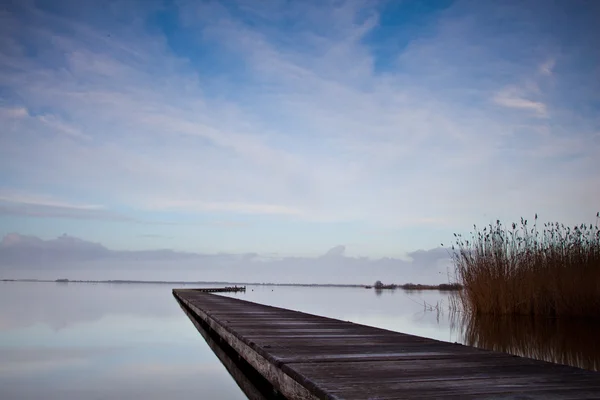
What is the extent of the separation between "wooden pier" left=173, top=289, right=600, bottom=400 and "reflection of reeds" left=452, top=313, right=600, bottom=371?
5.95 feet

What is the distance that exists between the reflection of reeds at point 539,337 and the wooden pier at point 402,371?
181 centimetres

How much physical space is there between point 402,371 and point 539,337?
4413 millimetres

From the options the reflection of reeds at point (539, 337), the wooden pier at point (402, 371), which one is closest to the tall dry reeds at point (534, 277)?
the reflection of reeds at point (539, 337)

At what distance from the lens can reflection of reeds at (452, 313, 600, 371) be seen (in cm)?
450

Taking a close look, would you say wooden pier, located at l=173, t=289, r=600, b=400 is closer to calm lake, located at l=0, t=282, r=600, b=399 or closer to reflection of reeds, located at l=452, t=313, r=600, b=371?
calm lake, located at l=0, t=282, r=600, b=399

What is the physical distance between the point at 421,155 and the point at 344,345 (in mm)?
13610

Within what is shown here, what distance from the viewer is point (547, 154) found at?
44.7ft

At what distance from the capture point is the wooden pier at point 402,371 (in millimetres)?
1811

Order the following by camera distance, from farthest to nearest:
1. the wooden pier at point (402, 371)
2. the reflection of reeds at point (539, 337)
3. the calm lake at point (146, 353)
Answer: the reflection of reeds at point (539, 337) → the calm lake at point (146, 353) → the wooden pier at point (402, 371)

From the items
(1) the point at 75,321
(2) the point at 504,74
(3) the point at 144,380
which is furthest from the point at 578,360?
(2) the point at 504,74

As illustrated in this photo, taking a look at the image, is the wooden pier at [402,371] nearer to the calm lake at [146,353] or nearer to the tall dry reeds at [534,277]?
the calm lake at [146,353]

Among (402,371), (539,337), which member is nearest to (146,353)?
(402,371)

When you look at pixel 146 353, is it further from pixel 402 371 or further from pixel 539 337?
pixel 539 337

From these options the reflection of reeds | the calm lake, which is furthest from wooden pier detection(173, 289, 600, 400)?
the reflection of reeds
